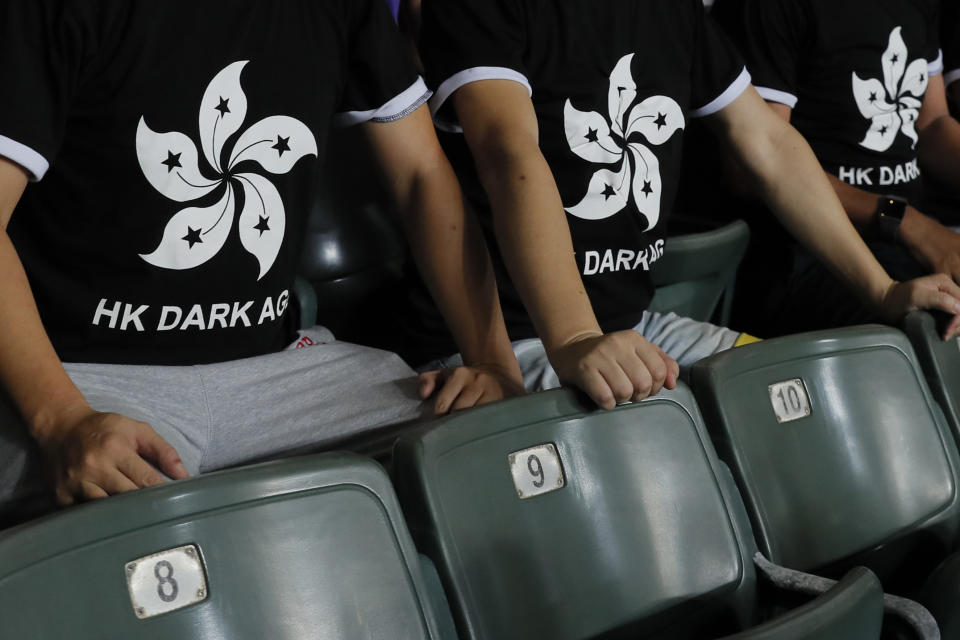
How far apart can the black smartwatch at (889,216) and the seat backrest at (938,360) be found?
1.92 ft

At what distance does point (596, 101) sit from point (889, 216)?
892 millimetres

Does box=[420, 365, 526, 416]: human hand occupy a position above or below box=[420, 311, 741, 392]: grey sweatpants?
above

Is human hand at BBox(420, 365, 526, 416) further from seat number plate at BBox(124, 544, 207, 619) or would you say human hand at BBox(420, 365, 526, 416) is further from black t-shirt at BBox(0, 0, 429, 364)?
seat number plate at BBox(124, 544, 207, 619)

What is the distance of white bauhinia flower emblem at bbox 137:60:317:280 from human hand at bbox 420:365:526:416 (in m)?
0.28

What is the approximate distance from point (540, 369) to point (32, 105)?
2.84 feet

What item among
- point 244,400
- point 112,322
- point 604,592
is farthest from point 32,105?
point 604,592

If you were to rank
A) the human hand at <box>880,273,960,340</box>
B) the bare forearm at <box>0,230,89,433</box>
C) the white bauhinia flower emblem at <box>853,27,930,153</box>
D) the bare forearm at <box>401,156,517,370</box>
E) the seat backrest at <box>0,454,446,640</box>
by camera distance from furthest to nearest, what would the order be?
1. the white bauhinia flower emblem at <box>853,27,930,153</box>
2. the human hand at <box>880,273,960,340</box>
3. the bare forearm at <box>401,156,517,370</box>
4. the bare forearm at <box>0,230,89,433</box>
5. the seat backrest at <box>0,454,446,640</box>

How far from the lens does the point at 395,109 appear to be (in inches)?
60.6

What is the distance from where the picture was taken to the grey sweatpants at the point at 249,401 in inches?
48.0

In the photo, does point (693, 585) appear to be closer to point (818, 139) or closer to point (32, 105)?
point (32, 105)

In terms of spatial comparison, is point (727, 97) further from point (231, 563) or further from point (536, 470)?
point (231, 563)

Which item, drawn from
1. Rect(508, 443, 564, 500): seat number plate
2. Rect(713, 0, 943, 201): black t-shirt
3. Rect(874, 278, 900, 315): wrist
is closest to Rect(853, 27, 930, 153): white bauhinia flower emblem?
Rect(713, 0, 943, 201): black t-shirt

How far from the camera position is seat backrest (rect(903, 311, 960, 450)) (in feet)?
5.21

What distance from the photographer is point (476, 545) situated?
3.30ft
